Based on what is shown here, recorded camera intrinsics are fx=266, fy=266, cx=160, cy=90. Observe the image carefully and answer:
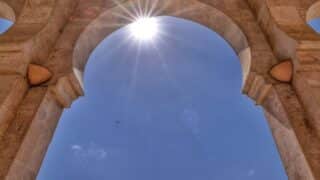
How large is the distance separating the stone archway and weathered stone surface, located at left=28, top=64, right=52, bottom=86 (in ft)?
0.28

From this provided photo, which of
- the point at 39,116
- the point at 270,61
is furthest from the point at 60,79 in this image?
the point at 270,61

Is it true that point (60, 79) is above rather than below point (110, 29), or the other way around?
below

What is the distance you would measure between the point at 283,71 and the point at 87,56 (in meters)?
4.59

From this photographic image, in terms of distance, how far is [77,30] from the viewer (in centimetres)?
657

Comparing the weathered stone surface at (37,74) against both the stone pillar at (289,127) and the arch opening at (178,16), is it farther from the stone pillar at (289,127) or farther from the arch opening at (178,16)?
the stone pillar at (289,127)

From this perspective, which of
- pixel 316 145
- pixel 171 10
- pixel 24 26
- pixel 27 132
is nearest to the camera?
pixel 316 145

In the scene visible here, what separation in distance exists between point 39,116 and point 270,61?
4.73 metres

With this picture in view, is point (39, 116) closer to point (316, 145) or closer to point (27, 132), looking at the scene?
point (27, 132)

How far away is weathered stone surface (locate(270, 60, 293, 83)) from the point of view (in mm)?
5203

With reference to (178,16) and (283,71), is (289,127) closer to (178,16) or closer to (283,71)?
(283,71)

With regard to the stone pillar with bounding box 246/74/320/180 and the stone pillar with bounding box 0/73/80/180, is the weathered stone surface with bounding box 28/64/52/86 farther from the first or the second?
the stone pillar with bounding box 246/74/320/180

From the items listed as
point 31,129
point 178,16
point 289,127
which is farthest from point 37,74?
point 289,127

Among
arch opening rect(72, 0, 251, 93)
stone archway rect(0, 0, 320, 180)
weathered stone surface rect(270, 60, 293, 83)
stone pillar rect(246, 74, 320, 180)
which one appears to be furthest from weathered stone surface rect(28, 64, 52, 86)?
weathered stone surface rect(270, 60, 293, 83)

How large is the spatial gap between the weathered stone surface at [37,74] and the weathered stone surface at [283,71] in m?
4.55
